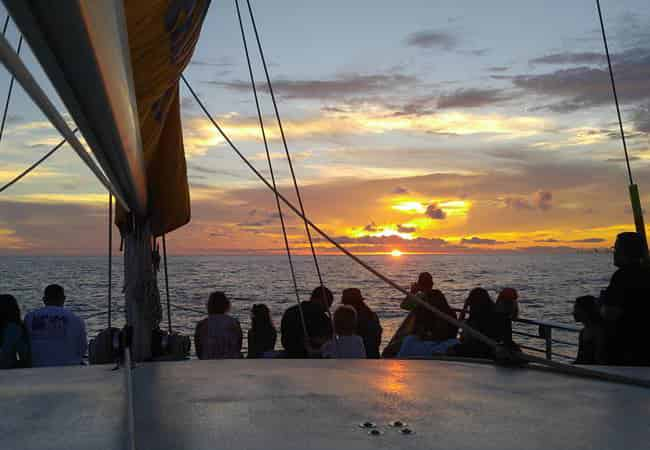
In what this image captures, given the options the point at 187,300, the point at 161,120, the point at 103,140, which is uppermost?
the point at 161,120

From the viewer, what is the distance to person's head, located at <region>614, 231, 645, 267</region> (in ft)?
11.4

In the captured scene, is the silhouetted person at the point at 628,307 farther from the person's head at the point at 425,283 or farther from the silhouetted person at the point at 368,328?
Answer: the person's head at the point at 425,283

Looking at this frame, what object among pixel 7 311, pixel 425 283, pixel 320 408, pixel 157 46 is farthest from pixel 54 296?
pixel 425 283

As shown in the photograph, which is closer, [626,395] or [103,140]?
[103,140]

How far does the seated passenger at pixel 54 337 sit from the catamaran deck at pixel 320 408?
208cm

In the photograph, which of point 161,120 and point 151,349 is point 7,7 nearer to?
point 161,120

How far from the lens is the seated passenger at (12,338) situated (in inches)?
181

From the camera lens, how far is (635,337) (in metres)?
3.37

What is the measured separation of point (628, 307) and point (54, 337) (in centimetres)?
381

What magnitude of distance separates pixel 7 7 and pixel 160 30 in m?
1.10

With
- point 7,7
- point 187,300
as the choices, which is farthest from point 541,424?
point 187,300

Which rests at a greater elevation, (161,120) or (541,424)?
(161,120)

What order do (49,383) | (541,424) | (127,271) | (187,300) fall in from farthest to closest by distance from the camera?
(187,300) → (127,271) → (49,383) → (541,424)

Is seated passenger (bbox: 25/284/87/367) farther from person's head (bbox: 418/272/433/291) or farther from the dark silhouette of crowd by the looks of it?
person's head (bbox: 418/272/433/291)
